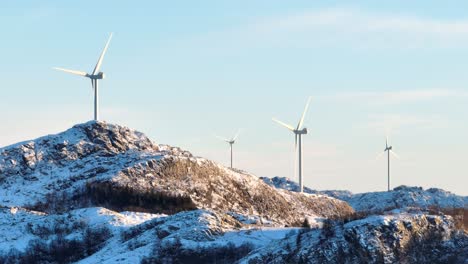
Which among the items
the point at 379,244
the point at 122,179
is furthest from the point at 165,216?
the point at 379,244

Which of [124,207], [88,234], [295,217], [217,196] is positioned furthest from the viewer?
[295,217]

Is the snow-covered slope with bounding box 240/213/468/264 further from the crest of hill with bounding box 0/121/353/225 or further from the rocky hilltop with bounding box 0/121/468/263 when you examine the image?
→ the crest of hill with bounding box 0/121/353/225

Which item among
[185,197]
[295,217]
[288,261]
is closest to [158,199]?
[185,197]

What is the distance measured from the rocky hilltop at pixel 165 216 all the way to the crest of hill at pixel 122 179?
15 cm

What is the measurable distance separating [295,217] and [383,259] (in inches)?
2380

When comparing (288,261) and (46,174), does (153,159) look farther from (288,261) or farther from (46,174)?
(288,261)

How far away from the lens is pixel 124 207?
109m

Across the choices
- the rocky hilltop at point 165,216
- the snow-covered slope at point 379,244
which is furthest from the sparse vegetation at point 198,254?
the snow-covered slope at point 379,244

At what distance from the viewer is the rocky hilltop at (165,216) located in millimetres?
67000

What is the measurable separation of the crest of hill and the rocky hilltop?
15 centimetres

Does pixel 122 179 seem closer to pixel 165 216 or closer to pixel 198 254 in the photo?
pixel 165 216

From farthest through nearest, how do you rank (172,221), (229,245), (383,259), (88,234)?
A: 1. (88,234)
2. (172,221)
3. (229,245)
4. (383,259)

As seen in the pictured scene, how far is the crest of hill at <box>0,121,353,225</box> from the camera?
4390 inches

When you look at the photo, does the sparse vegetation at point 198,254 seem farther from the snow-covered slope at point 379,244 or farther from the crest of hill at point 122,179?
the crest of hill at point 122,179
